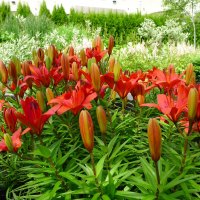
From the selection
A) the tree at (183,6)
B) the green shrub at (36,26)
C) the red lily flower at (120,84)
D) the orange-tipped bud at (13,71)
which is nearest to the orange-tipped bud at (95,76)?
the red lily flower at (120,84)

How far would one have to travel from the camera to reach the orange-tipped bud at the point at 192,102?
1022mm

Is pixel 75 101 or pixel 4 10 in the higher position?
pixel 4 10

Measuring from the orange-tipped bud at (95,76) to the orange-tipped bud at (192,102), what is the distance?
0.35m

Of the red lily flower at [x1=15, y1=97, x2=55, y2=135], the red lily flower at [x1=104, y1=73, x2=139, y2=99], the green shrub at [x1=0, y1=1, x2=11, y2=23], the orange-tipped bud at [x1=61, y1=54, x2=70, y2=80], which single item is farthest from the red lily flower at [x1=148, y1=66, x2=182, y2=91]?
the green shrub at [x1=0, y1=1, x2=11, y2=23]

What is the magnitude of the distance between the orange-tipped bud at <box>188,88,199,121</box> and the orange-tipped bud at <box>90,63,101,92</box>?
1.15ft

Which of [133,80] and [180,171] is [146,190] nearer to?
[180,171]

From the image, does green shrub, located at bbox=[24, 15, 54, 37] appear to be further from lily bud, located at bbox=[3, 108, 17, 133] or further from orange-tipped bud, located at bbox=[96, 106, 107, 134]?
orange-tipped bud, located at bbox=[96, 106, 107, 134]

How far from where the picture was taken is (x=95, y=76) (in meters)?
1.26

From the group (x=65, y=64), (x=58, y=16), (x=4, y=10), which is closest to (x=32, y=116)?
(x=65, y=64)

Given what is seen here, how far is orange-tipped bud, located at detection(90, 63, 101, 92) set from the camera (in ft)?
4.11

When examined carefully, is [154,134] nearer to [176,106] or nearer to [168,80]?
[176,106]

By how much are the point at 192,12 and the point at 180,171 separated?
1704cm

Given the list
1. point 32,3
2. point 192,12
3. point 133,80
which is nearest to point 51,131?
point 133,80

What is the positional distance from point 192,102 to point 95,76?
0.36 meters
